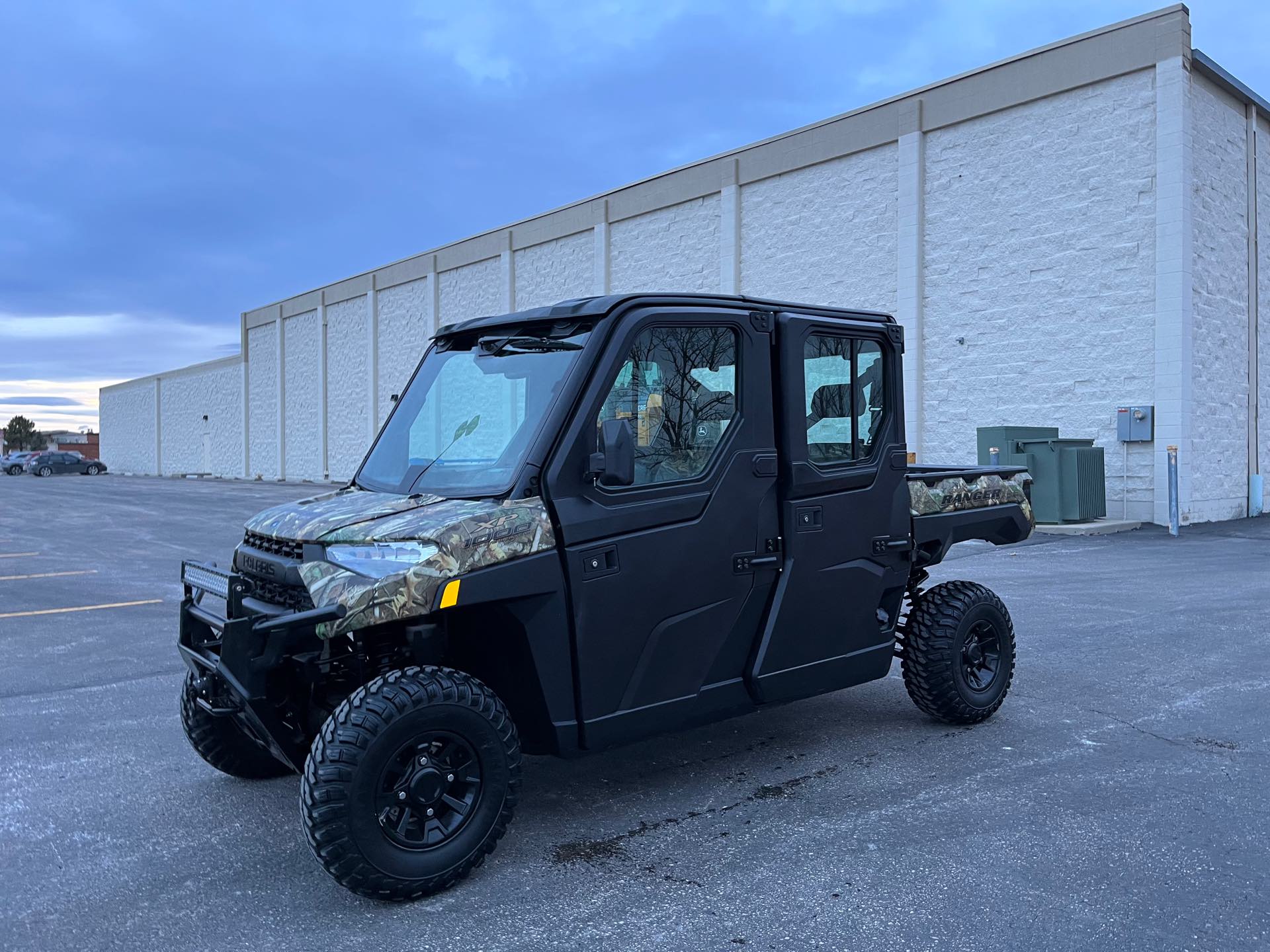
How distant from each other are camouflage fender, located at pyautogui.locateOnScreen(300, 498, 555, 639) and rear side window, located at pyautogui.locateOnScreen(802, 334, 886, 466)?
5.27 feet

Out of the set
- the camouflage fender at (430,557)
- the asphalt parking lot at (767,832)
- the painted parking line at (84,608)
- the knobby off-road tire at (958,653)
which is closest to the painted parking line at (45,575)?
the painted parking line at (84,608)

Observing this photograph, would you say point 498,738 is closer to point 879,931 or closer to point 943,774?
point 879,931

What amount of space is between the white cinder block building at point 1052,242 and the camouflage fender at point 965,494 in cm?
1290

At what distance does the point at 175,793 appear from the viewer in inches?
194

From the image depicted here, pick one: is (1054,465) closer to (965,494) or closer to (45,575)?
(965,494)

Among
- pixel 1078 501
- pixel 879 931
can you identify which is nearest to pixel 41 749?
pixel 879 931

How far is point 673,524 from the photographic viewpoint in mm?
4395

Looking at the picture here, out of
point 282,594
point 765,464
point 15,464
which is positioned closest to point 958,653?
point 765,464

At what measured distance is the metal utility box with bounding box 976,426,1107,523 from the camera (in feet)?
56.4

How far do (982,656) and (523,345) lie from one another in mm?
3350

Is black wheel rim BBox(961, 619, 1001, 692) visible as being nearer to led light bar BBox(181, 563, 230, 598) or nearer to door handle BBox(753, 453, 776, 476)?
door handle BBox(753, 453, 776, 476)

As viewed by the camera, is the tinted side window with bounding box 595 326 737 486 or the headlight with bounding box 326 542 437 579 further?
the tinted side window with bounding box 595 326 737 486

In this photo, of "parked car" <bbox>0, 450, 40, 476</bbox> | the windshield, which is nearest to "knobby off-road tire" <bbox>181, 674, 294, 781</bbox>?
the windshield

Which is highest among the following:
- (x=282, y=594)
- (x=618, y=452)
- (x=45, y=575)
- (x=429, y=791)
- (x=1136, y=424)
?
(x=1136, y=424)
